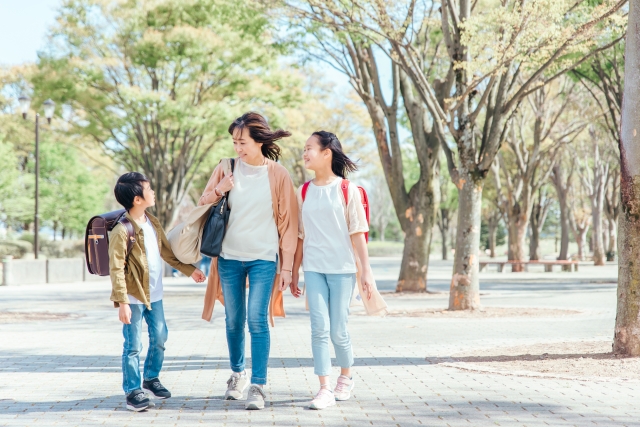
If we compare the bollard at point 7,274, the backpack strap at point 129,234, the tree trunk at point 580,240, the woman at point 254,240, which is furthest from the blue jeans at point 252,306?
the tree trunk at point 580,240

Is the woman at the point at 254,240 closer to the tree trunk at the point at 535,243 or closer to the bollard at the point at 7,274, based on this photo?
the bollard at the point at 7,274

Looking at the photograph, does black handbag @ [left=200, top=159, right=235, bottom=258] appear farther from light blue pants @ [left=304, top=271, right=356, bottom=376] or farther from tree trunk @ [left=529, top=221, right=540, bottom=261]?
tree trunk @ [left=529, top=221, right=540, bottom=261]

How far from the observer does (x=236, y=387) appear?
5.31 metres

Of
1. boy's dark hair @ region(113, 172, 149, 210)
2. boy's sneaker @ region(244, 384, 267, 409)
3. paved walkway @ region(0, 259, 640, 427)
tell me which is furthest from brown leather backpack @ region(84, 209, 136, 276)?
boy's sneaker @ region(244, 384, 267, 409)

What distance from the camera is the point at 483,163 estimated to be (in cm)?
1239

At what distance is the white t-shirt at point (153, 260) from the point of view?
521 centimetres

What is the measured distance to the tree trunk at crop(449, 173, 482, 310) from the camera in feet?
40.5

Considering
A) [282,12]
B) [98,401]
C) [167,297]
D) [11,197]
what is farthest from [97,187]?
[98,401]

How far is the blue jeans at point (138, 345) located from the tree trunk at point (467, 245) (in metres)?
7.87

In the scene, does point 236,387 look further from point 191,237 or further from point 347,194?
point 347,194

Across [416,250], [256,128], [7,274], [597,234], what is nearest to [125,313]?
[256,128]

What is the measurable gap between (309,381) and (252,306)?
131 centimetres

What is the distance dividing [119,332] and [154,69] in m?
12.4

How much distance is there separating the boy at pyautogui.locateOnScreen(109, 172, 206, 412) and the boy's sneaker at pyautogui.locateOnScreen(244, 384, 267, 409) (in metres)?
0.64
